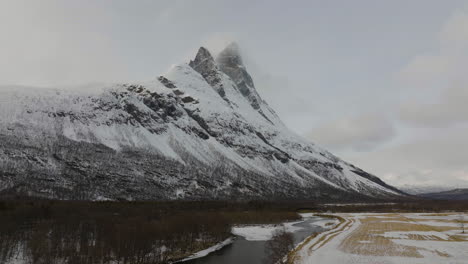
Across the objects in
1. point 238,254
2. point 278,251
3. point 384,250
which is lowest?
point 238,254

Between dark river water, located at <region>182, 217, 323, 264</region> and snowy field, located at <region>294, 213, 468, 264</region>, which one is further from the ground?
snowy field, located at <region>294, 213, 468, 264</region>

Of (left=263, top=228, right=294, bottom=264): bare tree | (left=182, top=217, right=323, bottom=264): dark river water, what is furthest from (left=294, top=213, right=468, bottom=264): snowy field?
(left=182, top=217, right=323, bottom=264): dark river water

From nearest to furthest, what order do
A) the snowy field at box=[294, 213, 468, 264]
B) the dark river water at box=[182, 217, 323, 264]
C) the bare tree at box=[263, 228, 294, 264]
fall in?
the snowy field at box=[294, 213, 468, 264] → the bare tree at box=[263, 228, 294, 264] → the dark river water at box=[182, 217, 323, 264]

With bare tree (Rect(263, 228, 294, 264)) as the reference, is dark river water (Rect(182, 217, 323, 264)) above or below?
below

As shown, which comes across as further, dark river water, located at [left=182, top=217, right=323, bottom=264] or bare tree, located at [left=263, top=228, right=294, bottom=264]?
dark river water, located at [left=182, top=217, right=323, bottom=264]

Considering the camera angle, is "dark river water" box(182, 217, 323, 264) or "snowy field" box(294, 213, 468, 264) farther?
"dark river water" box(182, 217, 323, 264)

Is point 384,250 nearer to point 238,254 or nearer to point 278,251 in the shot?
point 278,251

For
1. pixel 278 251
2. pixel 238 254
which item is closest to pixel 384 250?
pixel 278 251

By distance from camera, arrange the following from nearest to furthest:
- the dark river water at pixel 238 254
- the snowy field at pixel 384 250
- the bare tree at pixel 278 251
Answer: the snowy field at pixel 384 250 → the bare tree at pixel 278 251 → the dark river water at pixel 238 254

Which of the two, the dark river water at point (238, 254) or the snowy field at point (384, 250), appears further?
the dark river water at point (238, 254)

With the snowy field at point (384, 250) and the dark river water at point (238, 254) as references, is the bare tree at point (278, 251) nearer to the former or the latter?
the dark river water at point (238, 254)

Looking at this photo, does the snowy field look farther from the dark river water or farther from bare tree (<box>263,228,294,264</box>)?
the dark river water

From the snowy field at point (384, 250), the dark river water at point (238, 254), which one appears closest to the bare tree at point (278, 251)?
the dark river water at point (238, 254)

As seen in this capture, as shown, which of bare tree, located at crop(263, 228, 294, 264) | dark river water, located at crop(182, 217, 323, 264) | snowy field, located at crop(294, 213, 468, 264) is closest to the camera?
snowy field, located at crop(294, 213, 468, 264)
